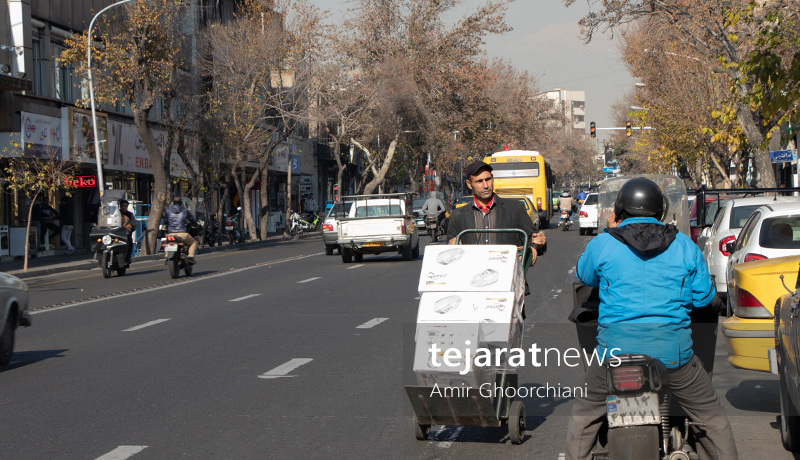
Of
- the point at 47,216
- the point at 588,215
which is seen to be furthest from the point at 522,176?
the point at 47,216

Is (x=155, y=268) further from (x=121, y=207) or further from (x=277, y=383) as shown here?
(x=277, y=383)

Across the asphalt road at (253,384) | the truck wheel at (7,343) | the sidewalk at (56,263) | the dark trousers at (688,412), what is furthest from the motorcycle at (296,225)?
the dark trousers at (688,412)

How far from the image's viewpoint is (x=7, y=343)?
9.09 meters

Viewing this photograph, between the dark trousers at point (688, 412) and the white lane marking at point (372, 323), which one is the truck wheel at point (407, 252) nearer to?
the white lane marking at point (372, 323)

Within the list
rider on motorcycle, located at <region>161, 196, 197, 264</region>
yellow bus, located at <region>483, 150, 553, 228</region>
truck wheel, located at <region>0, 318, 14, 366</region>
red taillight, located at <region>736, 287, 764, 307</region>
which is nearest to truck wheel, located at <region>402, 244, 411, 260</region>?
rider on motorcycle, located at <region>161, 196, 197, 264</region>

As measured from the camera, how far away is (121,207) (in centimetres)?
2069

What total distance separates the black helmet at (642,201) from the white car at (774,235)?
21.4 feet

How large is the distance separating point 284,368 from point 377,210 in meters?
17.5

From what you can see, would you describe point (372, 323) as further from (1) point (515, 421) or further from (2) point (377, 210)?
(2) point (377, 210)

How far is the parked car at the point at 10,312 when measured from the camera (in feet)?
29.6

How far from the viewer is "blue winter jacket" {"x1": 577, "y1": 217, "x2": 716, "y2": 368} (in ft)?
13.0

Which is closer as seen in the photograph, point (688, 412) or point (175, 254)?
point (688, 412)

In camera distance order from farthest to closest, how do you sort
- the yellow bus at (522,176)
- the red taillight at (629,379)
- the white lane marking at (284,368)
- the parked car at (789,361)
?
the yellow bus at (522,176) → the white lane marking at (284,368) → the parked car at (789,361) → the red taillight at (629,379)

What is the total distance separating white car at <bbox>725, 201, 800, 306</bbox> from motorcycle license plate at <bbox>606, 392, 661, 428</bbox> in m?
6.84
